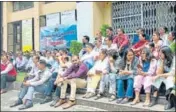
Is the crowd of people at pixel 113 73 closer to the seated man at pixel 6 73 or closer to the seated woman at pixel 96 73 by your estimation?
the seated woman at pixel 96 73

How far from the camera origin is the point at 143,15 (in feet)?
41.2

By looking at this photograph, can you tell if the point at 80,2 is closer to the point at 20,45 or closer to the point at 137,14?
the point at 137,14

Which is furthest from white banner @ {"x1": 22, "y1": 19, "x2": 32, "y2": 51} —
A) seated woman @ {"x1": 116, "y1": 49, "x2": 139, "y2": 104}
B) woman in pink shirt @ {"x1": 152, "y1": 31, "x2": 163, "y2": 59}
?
seated woman @ {"x1": 116, "y1": 49, "x2": 139, "y2": 104}

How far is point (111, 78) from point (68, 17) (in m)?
7.98

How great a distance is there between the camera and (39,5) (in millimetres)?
18062

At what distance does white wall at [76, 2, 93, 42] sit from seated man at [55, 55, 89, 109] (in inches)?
196

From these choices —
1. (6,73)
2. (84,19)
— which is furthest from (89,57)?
(84,19)

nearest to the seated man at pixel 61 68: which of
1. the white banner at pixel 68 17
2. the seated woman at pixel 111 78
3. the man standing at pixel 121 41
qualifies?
the seated woman at pixel 111 78

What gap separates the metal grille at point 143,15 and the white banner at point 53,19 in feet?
12.0

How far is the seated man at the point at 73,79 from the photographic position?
852 cm

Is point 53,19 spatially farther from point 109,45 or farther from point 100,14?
point 109,45

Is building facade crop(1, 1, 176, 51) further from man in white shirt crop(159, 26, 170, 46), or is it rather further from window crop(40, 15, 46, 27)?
man in white shirt crop(159, 26, 170, 46)

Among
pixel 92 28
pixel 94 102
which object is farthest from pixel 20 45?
pixel 94 102

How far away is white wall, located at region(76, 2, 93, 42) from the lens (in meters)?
14.0
